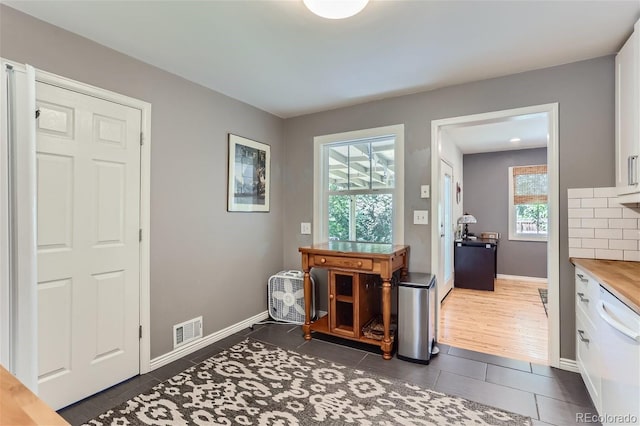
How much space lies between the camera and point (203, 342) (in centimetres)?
269

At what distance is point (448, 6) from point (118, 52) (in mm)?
2126

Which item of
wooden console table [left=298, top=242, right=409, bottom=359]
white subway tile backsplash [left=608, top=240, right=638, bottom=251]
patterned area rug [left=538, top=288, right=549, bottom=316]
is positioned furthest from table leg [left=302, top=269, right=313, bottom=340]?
patterned area rug [left=538, top=288, right=549, bottom=316]

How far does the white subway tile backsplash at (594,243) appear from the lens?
218 centimetres

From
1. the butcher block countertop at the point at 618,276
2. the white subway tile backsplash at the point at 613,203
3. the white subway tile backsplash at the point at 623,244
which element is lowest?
the butcher block countertop at the point at 618,276

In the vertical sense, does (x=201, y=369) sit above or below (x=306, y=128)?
below

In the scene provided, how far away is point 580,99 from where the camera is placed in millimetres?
2260

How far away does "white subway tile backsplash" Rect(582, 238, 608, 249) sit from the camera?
2.18 metres

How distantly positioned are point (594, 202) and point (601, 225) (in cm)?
17

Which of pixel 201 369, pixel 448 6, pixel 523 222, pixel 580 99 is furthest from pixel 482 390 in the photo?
pixel 523 222

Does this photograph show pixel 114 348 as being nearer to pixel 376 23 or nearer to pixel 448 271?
pixel 376 23

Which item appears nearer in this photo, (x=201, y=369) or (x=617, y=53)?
(x=617, y=53)

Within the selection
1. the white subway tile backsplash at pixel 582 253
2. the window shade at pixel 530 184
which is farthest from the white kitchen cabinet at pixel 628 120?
the window shade at pixel 530 184

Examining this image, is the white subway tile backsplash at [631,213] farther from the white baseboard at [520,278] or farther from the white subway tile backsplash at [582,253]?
the white baseboard at [520,278]

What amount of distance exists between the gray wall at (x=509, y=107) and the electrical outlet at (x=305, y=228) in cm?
5
